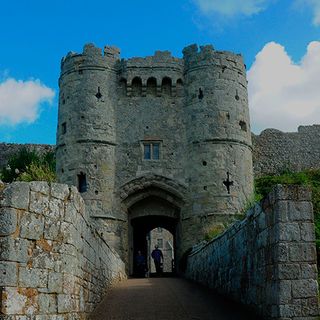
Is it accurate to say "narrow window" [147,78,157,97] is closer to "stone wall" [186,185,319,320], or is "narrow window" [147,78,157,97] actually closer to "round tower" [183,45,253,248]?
"round tower" [183,45,253,248]

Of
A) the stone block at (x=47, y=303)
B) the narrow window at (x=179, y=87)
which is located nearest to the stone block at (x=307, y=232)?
the stone block at (x=47, y=303)

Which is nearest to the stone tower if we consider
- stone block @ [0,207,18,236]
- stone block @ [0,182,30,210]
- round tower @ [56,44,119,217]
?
round tower @ [56,44,119,217]

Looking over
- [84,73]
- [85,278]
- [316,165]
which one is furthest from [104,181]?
[316,165]

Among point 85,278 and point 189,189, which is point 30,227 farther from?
point 189,189

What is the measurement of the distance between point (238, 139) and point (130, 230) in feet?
20.7

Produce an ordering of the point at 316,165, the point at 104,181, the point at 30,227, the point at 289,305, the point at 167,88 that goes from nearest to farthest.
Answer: the point at 30,227, the point at 289,305, the point at 104,181, the point at 167,88, the point at 316,165

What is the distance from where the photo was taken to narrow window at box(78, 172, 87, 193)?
21.8 m

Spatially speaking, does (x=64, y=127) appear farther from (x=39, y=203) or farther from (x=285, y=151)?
(x=285, y=151)

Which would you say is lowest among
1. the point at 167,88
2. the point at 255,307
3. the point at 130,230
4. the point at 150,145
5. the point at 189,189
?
the point at 255,307

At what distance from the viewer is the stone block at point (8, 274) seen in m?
5.39

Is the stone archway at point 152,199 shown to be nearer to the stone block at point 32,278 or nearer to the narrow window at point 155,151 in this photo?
the narrow window at point 155,151

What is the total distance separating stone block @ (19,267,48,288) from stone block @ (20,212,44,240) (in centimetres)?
37

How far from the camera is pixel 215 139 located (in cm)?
2233

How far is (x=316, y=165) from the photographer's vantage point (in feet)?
115
